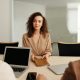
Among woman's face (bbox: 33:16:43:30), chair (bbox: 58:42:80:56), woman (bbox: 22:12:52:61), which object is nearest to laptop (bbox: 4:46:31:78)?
woman (bbox: 22:12:52:61)

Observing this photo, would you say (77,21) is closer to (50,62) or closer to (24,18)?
(24,18)

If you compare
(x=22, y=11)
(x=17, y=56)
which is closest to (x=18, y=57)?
(x=17, y=56)

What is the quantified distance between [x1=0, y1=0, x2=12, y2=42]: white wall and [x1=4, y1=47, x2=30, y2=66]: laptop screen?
2.12 metres

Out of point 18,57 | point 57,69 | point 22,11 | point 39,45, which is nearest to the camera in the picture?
point 57,69

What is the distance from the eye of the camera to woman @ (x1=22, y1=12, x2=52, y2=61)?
275 cm

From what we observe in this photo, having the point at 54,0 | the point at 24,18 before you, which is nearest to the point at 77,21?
the point at 54,0

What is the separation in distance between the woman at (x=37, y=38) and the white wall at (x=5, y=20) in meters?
1.42

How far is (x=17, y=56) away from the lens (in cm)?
215

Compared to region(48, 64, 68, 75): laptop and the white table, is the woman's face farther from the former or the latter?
region(48, 64, 68, 75): laptop

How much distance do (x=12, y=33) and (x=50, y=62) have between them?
2117mm

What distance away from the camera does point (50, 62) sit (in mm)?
2311

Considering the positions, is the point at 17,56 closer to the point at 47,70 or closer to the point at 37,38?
the point at 47,70

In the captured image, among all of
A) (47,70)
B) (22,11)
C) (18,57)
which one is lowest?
(47,70)

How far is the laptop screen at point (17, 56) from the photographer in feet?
6.98
